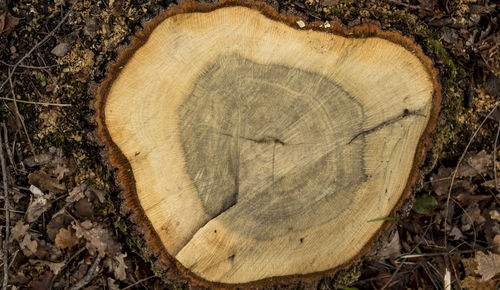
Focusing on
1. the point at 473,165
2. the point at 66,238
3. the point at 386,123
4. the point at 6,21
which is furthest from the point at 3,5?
the point at 473,165

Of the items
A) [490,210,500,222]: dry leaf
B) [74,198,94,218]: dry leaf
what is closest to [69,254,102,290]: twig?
[74,198,94,218]: dry leaf

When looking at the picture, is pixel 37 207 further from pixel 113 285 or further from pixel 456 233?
pixel 456 233

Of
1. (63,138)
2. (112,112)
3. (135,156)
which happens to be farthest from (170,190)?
(63,138)

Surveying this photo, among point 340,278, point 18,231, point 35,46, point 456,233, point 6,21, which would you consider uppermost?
point 6,21

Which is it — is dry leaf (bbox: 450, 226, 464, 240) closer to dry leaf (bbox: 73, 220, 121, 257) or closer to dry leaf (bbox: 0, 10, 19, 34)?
dry leaf (bbox: 73, 220, 121, 257)

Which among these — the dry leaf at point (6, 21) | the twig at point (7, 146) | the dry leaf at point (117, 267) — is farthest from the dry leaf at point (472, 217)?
the dry leaf at point (6, 21)
